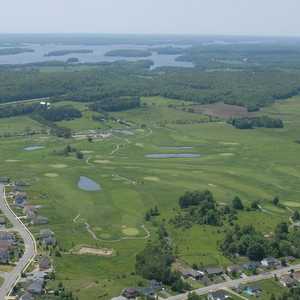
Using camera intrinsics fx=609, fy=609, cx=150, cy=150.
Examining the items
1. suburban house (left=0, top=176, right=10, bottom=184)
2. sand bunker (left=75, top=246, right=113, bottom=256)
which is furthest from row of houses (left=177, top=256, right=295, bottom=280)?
suburban house (left=0, top=176, right=10, bottom=184)

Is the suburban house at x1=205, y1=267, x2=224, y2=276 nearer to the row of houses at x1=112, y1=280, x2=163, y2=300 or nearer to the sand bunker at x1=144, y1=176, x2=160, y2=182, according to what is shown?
the row of houses at x1=112, y1=280, x2=163, y2=300

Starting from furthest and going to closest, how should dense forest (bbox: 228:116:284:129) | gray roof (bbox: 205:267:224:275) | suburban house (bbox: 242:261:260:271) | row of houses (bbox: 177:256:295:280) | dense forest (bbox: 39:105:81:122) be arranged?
dense forest (bbox: 39:105:81:122) → dense forest (bbox: 228:116:284:129) → suburban house (bbox: 242:261:260:271) → gray roof (bbox: 205:267:224:275) → row of houses (bbox: 177:256:295:280)

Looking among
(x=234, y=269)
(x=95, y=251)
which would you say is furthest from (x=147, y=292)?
(x=95, y=251)

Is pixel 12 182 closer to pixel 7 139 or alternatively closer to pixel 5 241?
pixel 5 241

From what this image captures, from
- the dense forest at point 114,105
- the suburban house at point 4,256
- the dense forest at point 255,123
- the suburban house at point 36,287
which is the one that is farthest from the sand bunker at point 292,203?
the dense forest at point 114,105

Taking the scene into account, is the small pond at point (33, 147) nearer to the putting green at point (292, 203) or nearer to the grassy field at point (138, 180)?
the grassy field at point (138, 180)

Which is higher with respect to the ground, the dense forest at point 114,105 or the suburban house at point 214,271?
the suburban house at point 214,271

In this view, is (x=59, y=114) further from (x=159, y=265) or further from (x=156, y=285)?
(x=156, y=285)
